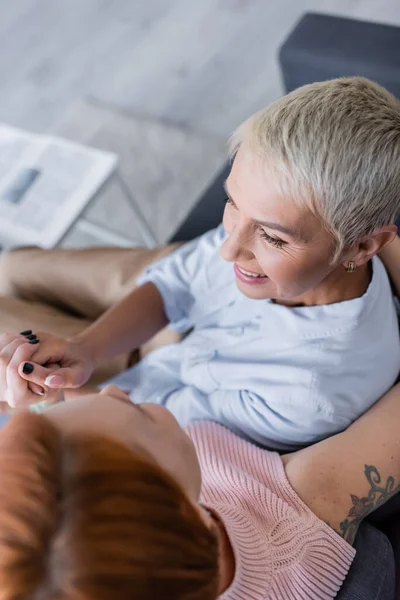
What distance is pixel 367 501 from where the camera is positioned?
0.91m

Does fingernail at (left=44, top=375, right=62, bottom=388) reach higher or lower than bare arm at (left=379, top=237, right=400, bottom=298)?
lower

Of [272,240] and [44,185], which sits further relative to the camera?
[44,185]

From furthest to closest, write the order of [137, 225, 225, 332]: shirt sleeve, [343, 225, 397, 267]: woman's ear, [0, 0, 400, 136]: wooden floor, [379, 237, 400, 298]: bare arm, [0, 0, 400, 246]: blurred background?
[0, 0, 400, 136]: wooden floor < [0, 0, 400, 246]: blurred background < [137, 225, 225, 332]: shirt sleeve < [379, 237, 400, 298]: bare arm < [343, 225, 397, 267]: woman's ear

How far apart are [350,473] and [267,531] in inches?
6.7

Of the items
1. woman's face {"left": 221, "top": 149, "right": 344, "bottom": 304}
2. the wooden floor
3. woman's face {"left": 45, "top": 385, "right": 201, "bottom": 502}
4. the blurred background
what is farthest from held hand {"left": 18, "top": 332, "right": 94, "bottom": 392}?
the wooden floor

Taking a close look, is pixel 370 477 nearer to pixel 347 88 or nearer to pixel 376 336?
pixel 376 336

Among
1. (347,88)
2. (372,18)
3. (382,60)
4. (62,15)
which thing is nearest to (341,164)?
(347,88)

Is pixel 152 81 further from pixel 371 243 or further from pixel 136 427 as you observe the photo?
pixel 136 427

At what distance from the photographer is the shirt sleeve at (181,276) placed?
4.13 ft

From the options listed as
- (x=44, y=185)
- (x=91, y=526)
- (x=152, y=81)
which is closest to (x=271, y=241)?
(x=91, y=526)

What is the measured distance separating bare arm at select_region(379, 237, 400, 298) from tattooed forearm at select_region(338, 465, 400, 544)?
0.42m

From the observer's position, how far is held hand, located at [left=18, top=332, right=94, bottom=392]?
3.08ft

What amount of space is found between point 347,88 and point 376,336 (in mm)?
439

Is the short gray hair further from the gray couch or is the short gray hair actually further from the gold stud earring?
the gray couch
